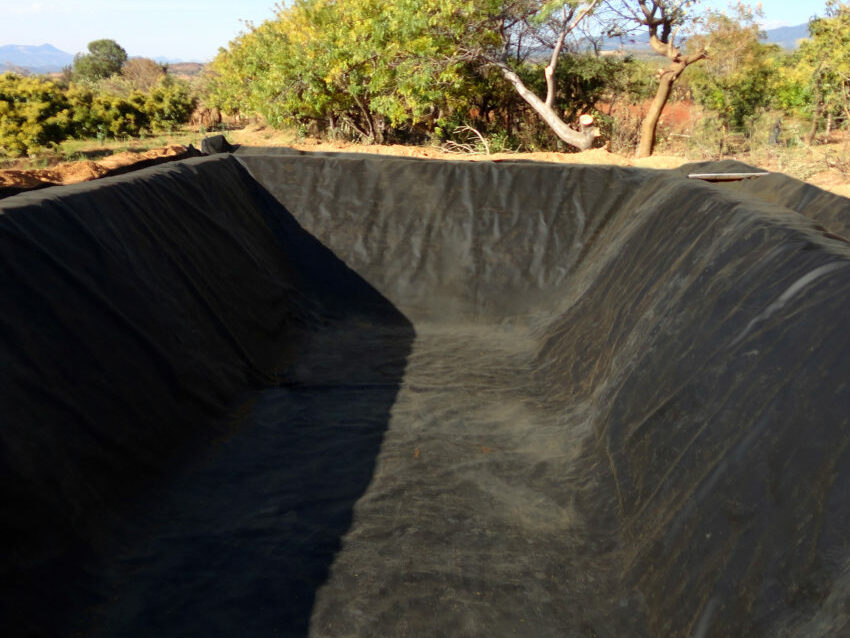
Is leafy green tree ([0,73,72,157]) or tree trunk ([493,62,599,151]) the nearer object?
tree trunk ([493,62,599,151])

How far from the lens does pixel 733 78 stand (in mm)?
15125

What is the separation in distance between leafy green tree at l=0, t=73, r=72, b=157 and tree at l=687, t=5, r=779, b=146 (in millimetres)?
14840

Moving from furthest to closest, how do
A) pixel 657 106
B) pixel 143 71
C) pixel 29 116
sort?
pixel 143 71
pixel 29 116
pixel 657 106

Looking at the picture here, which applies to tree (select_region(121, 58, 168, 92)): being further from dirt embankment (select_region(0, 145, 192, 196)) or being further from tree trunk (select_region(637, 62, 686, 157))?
dirt embankment (select_region(0, 145, 192, 196))

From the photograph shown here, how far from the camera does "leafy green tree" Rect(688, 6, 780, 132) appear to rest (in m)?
15.2

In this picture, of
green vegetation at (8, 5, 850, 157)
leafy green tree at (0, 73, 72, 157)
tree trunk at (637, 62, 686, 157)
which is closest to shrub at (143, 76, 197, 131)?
green vegetation at (8, 5, 850, 157)

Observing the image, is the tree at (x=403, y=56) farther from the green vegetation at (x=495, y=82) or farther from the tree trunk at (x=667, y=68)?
the tree trunk at (x=667, y=68)

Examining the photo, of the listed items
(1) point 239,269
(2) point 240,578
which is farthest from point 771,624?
(1) point 239,269

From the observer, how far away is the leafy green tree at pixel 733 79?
15242mm

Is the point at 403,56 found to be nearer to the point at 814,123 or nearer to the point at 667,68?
the point at 667,68

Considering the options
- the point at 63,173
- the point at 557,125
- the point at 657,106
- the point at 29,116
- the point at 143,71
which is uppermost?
the point at 143,71

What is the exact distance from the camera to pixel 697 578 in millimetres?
1825

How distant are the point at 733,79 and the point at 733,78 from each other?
25mm

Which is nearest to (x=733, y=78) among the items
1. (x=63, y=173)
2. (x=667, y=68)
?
(x=667, y=68)
